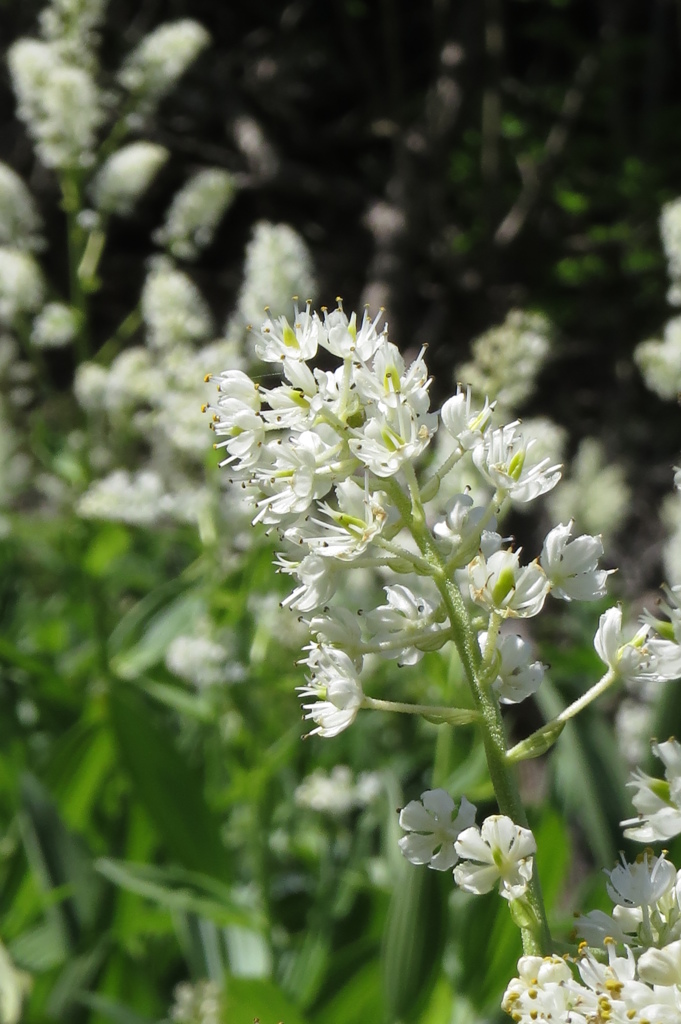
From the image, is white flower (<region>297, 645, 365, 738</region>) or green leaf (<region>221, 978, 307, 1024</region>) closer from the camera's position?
white flower (<region>297, 645, 365, 738</region>)

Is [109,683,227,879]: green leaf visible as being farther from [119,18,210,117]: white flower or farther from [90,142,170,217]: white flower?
[119,18,210,117]: white flower

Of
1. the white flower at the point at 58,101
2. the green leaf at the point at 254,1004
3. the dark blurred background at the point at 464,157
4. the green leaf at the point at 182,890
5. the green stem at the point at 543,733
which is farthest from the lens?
the dark blurred background at the point at 464,157

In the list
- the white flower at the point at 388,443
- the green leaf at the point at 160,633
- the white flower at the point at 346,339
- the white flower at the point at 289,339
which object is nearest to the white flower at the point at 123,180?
the green leaf at the point at 160,633

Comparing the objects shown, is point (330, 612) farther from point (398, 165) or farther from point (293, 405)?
point (398, 165)

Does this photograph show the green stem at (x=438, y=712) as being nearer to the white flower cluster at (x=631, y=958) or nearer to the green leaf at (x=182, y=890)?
the white flower cluster at (x=631, y=958)

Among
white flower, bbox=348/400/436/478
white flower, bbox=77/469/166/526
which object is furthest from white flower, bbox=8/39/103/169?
white flower, bbox=348/400/436/478

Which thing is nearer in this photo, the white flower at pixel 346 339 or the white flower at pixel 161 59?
the white flower at pixel 346 339
